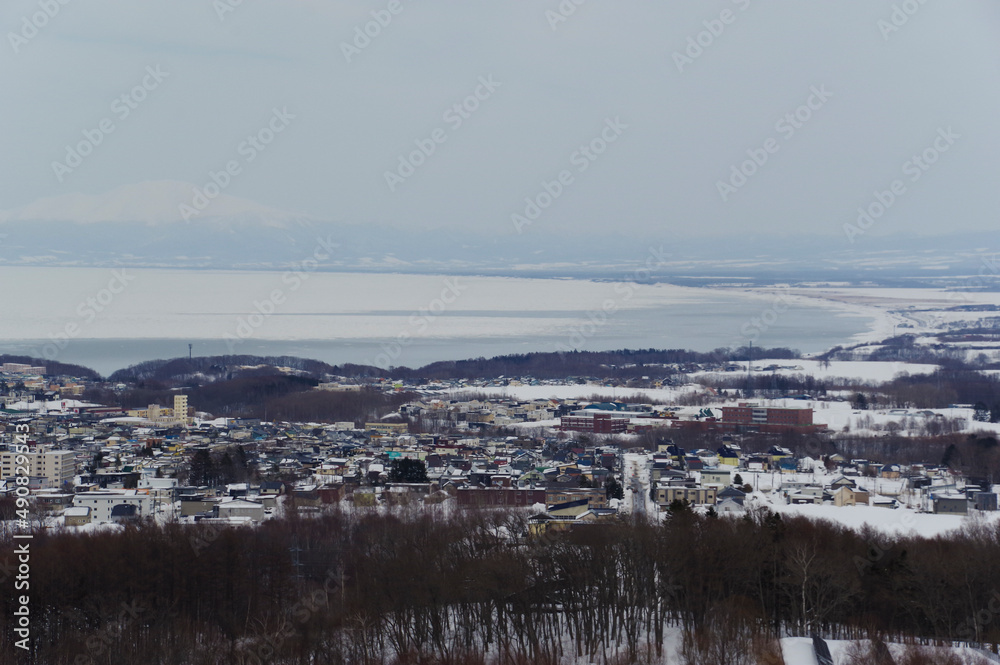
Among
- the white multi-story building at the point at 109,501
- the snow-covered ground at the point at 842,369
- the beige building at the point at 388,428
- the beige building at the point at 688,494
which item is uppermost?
the snow-covered ground at the point at 842,369

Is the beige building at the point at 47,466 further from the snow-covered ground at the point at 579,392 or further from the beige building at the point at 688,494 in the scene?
the snow-covered ground at the point at 579,392

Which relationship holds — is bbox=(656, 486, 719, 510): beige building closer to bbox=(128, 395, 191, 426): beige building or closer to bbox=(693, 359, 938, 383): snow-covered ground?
bbox=(128, 395, 191, 426): beige building

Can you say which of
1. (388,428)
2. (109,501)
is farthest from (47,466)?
(388,428)

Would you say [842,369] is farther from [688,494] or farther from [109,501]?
[109,501]

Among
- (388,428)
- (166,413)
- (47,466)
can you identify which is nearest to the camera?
(47,466)

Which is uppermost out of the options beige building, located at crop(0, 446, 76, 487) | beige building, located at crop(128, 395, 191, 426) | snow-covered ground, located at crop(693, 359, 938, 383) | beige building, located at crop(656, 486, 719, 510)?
snow-covered ground, located at crop(693, 359, 938, 383)

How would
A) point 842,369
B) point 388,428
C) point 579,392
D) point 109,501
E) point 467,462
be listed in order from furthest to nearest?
point 842,369, point 579,392, point 388,428, point 467,462, point 109,501

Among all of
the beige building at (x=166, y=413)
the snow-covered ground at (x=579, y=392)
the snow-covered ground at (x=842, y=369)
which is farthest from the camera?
the snow-covered ground at (x=842, y=369)

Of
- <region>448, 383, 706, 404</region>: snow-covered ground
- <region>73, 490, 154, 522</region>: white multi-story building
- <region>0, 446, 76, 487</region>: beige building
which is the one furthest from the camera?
<region>448, 383, 706, 404</region>: snow-covered ground

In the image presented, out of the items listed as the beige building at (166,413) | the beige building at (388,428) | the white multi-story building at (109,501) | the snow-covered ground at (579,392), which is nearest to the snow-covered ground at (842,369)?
the snow-covered ground at (579,392)

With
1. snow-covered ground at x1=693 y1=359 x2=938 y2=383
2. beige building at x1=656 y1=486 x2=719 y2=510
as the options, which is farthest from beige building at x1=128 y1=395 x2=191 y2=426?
snow-covered ground at x1=693 y1=359 x2=938 y2=383
